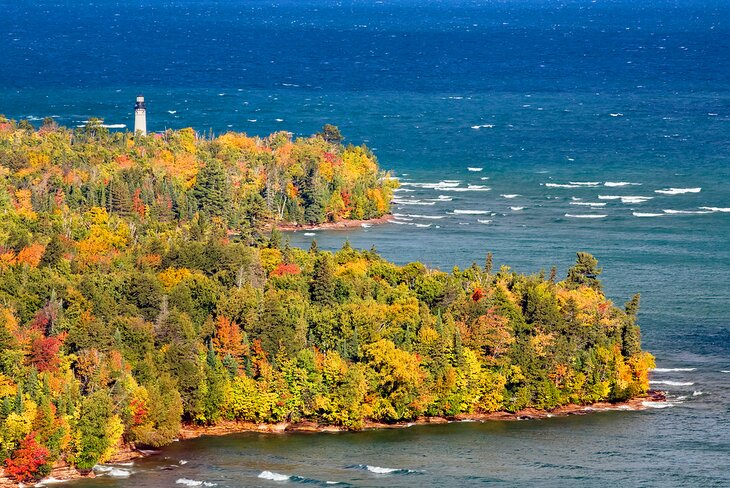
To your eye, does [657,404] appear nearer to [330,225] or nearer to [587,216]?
[330,225]

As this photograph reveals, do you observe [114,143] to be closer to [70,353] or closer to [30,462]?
[70,353]

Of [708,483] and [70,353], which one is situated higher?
[70,353]

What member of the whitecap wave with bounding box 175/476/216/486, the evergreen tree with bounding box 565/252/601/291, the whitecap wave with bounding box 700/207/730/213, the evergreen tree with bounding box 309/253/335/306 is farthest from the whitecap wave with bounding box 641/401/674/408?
the whitecap wave with bounding box 700/207/730/213

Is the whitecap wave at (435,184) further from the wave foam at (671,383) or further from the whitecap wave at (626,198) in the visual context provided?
the wave foam at (671,383)

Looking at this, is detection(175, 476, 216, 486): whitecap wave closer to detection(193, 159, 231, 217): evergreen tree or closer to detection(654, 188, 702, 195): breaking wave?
detection(193, 159, 231, 217): evergreen tree

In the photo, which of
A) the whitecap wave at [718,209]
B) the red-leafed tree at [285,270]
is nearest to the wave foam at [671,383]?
the red-leafed tree at [285,270]

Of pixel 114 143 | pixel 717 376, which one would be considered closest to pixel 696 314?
pixel 717 376
